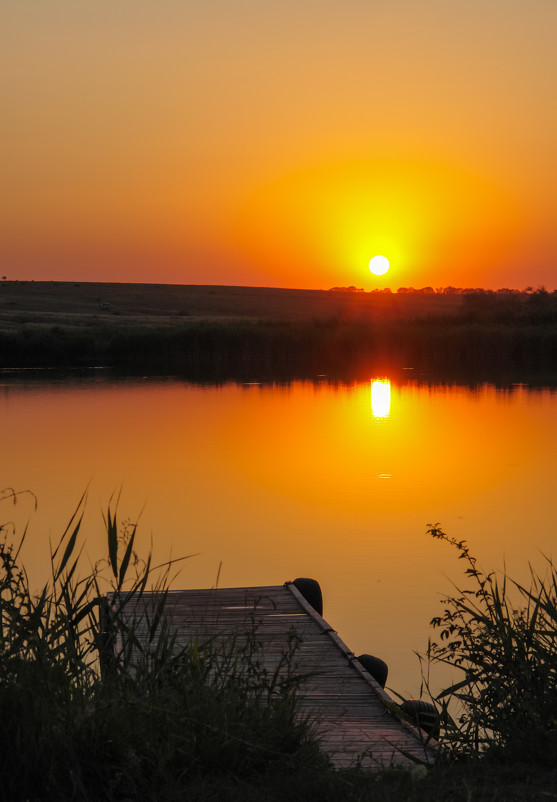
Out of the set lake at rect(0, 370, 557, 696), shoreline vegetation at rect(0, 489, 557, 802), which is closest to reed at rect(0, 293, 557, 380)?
lake at rect(0, 370, 557, 696)

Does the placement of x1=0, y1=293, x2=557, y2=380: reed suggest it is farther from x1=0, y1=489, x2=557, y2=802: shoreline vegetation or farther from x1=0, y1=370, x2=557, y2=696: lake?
x1=0, y1=489, x2=557, y2=802: shoreline vegetation

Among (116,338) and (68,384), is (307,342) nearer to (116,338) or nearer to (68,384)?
(116,338)

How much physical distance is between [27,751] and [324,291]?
11307cm

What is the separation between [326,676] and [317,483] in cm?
994

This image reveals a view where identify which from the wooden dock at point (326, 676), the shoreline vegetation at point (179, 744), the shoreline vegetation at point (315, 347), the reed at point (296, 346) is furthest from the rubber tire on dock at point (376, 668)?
the reed at point (296, 346)

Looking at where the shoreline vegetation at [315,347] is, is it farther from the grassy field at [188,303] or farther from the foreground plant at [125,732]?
the foreground plant at [125,732]

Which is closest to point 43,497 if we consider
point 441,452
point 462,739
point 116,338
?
point 441,452

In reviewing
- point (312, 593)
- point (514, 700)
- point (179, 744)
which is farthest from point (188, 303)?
point (179, 744)

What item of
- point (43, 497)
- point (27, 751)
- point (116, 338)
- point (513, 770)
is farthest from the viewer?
point (116, 338)

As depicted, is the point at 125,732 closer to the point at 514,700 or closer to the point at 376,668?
the point at 514,700

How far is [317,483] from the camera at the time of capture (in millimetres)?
16109

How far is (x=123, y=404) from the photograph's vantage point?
27312 mm

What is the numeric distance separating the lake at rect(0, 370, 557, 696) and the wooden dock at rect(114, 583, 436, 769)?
692 mm

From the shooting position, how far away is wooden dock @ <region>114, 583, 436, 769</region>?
4668 millimetres
